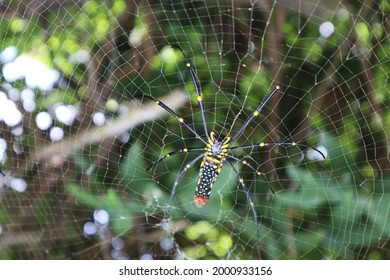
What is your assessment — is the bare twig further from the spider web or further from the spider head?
the spider head

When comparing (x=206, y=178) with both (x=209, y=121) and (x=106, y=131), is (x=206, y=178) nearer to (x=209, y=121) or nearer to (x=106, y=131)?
(x=209, y=121)

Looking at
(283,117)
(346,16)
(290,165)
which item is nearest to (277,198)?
(290,165)

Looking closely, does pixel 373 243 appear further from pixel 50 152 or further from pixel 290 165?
pixel 50 152

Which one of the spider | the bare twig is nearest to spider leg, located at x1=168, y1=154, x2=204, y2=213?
the spider

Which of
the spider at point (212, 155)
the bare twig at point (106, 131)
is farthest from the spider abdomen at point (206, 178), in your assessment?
the bare twig at point (106, 131)

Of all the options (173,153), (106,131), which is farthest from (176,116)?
(106,131)

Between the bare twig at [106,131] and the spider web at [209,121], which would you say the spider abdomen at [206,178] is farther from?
the bare twig at [106,131]
